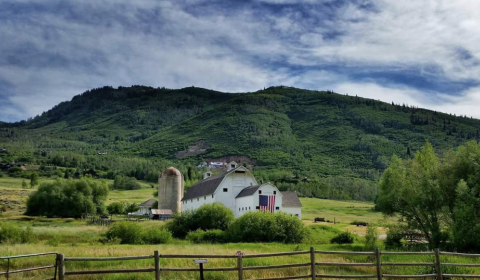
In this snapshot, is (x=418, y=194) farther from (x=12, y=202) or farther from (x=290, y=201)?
(x=12, y=202)

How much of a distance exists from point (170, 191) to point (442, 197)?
57.5m

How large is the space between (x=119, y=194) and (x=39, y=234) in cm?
10042

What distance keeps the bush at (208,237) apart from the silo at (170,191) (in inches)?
1542

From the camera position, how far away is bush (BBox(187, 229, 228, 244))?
4659 cm

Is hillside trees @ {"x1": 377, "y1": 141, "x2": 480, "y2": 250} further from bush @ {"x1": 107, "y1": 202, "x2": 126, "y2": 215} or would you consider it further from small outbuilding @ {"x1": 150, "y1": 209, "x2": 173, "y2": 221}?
bush @ {"x1": 107, "y1": 202, "x2": 126, "y2": 215}

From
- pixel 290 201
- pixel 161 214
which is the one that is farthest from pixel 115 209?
pixel 290 201

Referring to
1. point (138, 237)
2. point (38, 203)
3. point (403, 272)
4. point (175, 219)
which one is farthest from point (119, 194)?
point (403, 272)

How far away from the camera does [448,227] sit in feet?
130

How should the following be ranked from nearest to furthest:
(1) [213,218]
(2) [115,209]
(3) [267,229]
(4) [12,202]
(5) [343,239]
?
(3) [267,229] → (5) [343,239] → (1) [213,218] → (2) [115,209] → (4) [12,202]

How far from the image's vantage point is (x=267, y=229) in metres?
46.0

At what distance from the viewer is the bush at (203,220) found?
53631 millimetres

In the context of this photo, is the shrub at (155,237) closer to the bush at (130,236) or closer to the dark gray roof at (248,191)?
the bush at (130,236)

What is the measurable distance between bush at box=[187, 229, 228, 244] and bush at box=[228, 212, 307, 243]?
0.94 m

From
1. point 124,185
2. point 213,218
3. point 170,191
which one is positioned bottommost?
point 213,218
